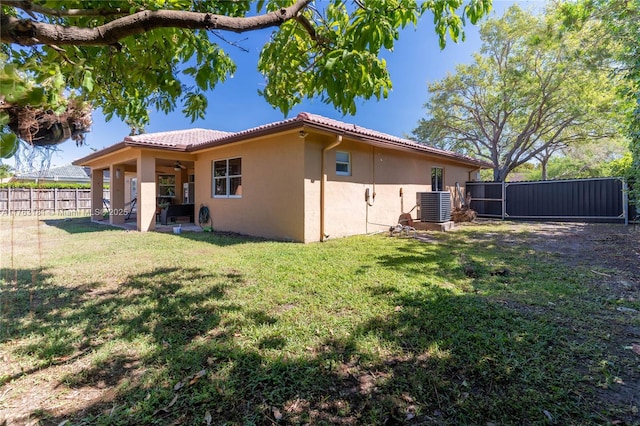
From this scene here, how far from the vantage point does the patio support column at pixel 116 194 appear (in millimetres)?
12250

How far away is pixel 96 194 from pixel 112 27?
16.4m

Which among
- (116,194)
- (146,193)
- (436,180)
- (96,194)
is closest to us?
(146,193)

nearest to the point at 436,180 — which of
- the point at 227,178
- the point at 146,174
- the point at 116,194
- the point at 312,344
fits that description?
the point at 227,178

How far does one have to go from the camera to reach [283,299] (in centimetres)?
375

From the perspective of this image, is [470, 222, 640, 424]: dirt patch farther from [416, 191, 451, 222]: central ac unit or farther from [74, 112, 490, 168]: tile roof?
[74, 112, 490, 168]: tile roof

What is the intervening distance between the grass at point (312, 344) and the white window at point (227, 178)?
16.0 ft

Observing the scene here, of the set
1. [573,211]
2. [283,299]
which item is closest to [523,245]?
[283,299]

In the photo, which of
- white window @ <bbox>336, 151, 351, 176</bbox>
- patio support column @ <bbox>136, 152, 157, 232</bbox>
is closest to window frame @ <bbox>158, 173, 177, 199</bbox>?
patio support column @ <bbox>136, 152, 157, 232</bbox>

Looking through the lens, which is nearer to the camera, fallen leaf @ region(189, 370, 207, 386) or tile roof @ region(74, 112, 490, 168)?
fallen leaf @ region(189, 370, 207, 386)

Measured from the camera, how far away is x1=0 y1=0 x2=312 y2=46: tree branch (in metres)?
1.41

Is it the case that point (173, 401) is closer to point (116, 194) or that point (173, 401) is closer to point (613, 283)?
point (613, 283)

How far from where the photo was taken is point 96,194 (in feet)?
48.8

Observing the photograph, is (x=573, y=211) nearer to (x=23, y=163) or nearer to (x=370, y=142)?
(x=370, y=142)

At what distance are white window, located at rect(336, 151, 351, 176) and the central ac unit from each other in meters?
3.10
